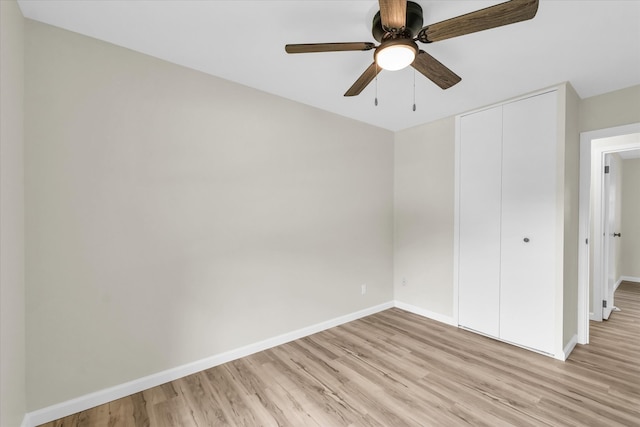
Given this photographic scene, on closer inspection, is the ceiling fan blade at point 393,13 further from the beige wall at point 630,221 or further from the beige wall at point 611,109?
the beige wall at point 630,221

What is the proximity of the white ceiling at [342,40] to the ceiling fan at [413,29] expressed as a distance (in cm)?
26

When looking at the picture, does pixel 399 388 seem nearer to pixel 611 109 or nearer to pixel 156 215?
pixel 156 215

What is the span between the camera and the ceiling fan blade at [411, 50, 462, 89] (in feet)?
5.20

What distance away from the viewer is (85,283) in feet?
6.01

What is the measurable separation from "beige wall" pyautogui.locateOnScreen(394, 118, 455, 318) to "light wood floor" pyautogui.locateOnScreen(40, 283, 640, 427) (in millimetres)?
730

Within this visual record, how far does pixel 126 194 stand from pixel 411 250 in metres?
3.23

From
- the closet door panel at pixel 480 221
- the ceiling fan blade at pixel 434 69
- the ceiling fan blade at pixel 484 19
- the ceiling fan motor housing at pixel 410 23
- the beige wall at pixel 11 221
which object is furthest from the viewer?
the closet door panel at pixel 480 221

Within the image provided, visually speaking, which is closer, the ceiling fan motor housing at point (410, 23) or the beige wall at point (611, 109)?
the ceiling fan motor housing at point (410, 23)

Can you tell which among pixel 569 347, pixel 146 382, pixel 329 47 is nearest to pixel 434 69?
pixel 329 47

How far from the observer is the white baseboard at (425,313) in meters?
3.28

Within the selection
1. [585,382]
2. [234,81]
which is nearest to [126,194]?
[234,81]

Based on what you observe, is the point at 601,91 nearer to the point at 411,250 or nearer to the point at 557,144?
the point at 557,144

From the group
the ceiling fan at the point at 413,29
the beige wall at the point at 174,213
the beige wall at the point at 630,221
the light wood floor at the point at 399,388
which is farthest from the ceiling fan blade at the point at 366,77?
the beige wall at the point at 630,221

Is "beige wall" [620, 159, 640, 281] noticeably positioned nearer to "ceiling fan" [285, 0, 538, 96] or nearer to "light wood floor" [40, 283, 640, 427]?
"light wood floor" [40, 283, 640, 427]
